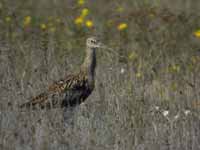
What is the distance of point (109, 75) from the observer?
322 inches

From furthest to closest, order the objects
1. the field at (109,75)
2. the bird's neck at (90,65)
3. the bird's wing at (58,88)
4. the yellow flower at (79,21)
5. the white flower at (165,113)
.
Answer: the yellow flower at (79,21), the bird's neck at (90,65), the bird's wing at (58,88), the white flower at (165,113), the field at (109,75)

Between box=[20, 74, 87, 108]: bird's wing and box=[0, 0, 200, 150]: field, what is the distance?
7.9 inches

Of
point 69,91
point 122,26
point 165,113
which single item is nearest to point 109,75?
point 69,91

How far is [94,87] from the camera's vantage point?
25.5ft

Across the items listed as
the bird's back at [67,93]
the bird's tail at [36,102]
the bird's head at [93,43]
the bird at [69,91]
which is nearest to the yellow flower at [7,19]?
the bird's head at [93,43]

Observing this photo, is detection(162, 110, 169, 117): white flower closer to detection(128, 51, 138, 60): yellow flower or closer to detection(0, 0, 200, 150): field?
detection(0, 0, 200, 150): field

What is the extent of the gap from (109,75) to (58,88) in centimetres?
87

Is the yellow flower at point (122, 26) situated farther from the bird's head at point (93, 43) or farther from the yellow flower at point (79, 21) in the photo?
the bird's head at point (93, 43)

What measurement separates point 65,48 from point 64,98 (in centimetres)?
225

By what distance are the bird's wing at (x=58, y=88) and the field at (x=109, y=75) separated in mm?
200

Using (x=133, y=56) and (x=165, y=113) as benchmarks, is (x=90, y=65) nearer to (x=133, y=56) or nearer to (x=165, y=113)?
(x=165, y=113)

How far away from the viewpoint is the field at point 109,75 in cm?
620

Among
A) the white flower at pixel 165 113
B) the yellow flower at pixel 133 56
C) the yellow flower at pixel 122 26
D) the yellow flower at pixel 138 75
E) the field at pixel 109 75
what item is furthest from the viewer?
the yellow flower at pixel 122 26

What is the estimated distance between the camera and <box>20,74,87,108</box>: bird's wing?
7.27 m
